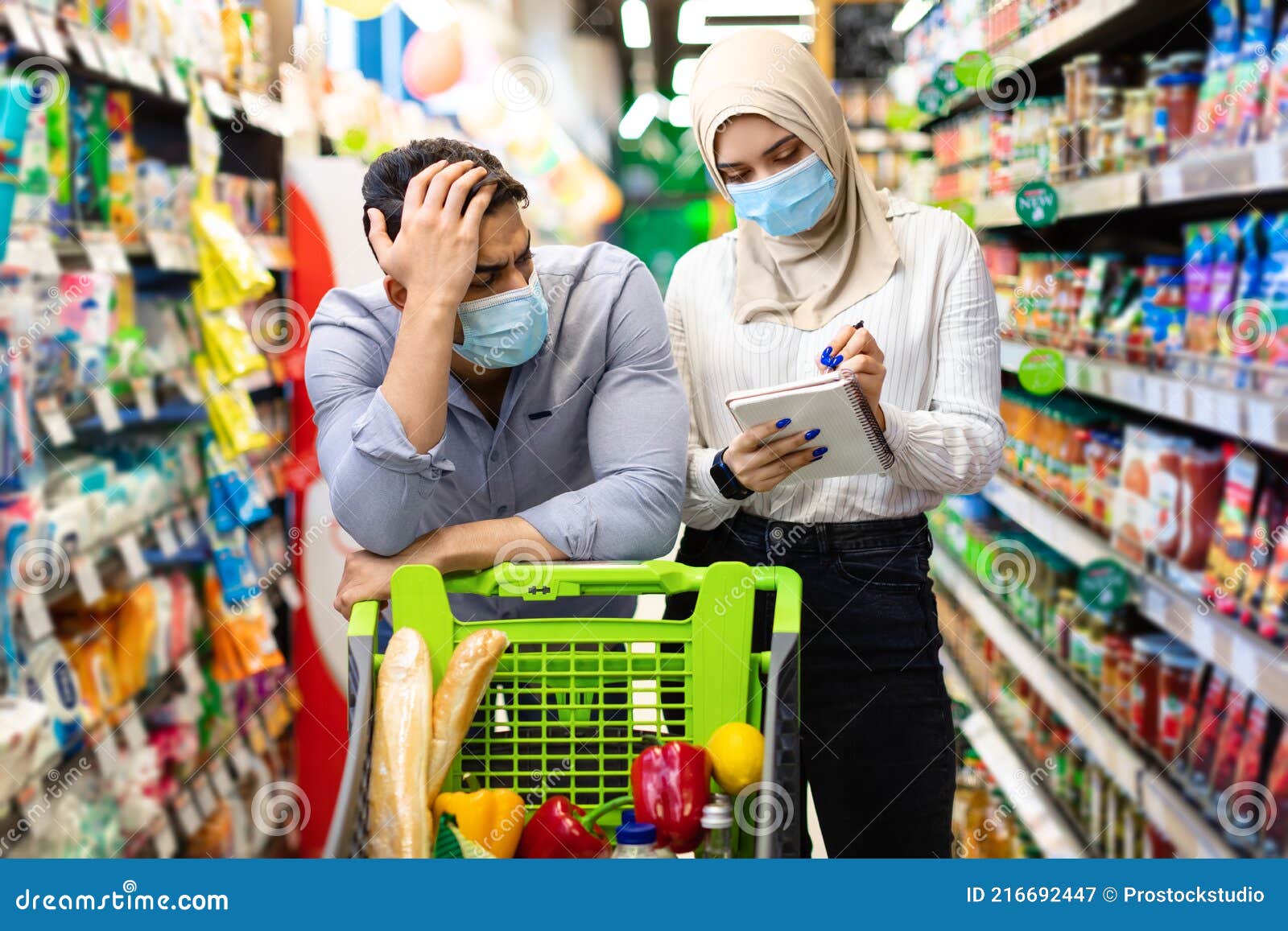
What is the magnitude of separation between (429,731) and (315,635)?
2516 mm

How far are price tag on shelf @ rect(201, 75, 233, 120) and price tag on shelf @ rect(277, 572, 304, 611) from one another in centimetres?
131

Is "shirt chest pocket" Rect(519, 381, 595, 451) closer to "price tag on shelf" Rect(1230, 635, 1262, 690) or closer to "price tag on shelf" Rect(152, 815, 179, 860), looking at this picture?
"price tag on shelf" Rect(1230, 635, 1262, 690)

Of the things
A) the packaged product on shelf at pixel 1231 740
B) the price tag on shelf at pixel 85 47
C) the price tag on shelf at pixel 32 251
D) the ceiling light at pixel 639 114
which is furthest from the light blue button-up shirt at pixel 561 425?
the ceiling light at pixel 639 114

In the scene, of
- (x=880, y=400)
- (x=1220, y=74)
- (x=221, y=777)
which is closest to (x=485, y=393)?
(x=880, y=400)

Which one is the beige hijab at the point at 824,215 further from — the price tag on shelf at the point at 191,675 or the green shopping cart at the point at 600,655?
the price tag on shelf at the point at 191,675

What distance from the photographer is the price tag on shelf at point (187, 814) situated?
2.98 metres

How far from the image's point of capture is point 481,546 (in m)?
1.44

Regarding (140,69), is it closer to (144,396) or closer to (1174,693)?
(144,396)

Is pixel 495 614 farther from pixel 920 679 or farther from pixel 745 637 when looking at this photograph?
pixel 920 679

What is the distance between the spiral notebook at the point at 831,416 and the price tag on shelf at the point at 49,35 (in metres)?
1.56

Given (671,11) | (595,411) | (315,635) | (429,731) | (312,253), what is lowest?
(315,635)

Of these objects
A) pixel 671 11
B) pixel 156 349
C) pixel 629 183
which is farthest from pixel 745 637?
pixel 629 183
